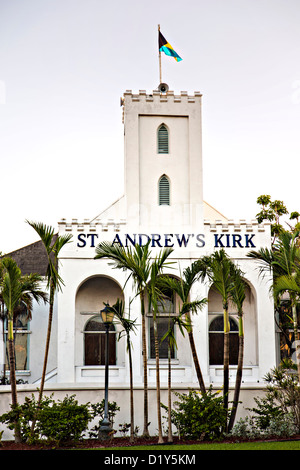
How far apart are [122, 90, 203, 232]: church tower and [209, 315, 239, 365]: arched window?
14.5 feet

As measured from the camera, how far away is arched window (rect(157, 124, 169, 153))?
86.8 feet

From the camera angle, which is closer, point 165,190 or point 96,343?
point 165,190

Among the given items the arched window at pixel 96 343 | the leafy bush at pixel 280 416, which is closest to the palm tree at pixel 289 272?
the leafy bush at pixel 280 416

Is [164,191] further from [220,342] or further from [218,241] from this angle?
[220,342]

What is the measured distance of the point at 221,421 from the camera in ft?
59.8

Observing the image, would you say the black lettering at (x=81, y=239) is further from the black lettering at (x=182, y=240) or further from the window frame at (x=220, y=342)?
the window frame at (x=220, y=342)

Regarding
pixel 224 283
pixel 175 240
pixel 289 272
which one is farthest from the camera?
pixel 175 240

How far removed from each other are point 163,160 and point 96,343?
26.2ft

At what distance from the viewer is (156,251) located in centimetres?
2484

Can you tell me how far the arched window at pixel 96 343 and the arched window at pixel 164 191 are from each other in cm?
545

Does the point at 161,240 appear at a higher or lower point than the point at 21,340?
higher

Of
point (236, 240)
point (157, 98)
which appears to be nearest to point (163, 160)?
point (157, 98)
